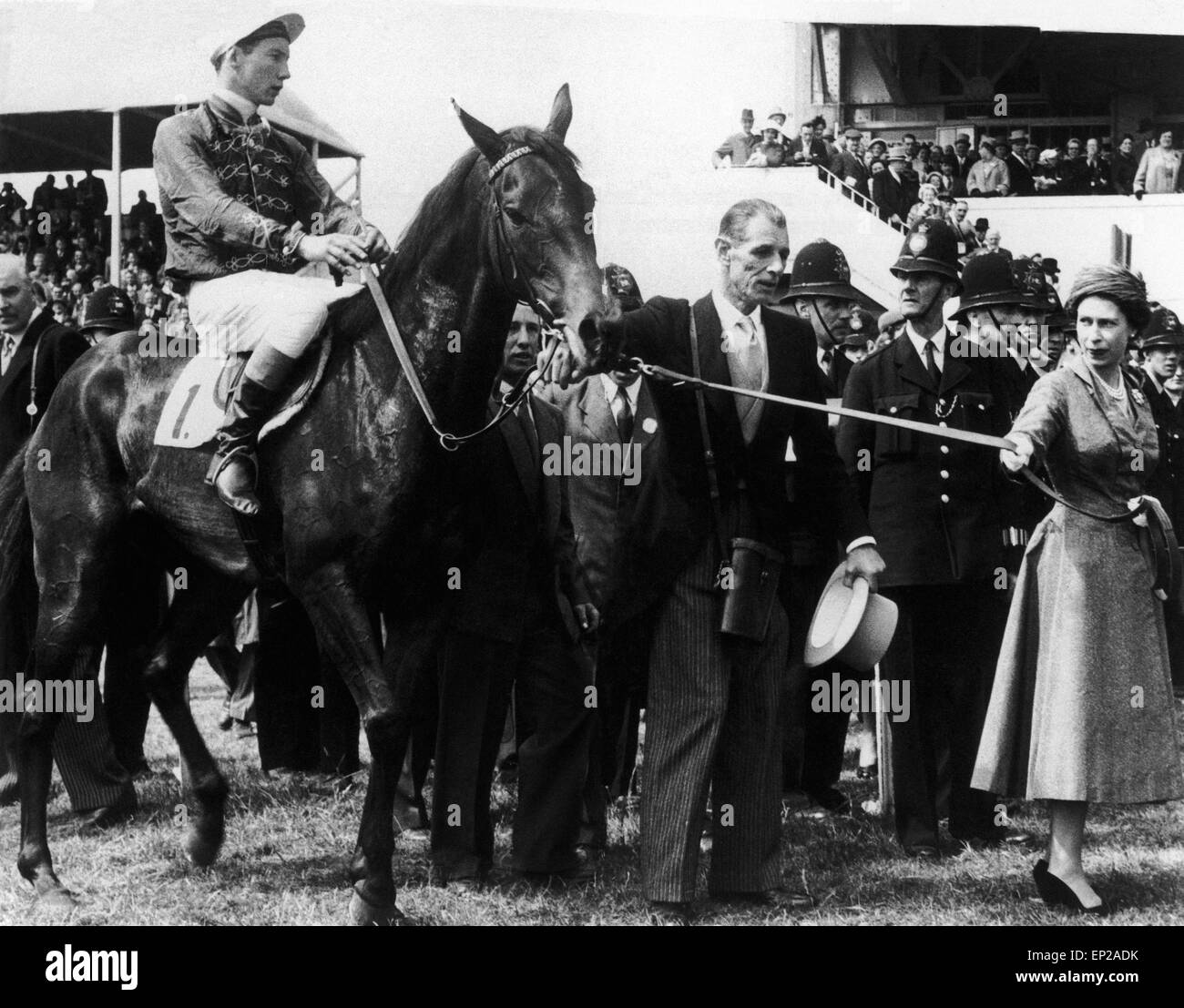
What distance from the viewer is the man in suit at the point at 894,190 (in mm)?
9352

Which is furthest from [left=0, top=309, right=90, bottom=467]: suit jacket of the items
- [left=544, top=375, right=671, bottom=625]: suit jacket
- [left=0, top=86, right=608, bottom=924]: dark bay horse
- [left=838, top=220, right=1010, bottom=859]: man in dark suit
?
[left=838, top=220, right=1010, bottom=859]: man in dark suit

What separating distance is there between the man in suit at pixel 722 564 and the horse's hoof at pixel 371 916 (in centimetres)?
89

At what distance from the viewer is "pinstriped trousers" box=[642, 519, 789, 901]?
5930 mm

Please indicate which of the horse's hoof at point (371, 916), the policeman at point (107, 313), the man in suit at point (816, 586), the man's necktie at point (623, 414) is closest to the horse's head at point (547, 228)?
the man in suit at point (816, 586)

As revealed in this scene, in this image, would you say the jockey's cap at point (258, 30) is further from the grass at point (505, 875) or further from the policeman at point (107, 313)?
the grass at point (505, 875)

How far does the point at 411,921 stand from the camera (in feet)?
19.0

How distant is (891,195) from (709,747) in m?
4.53

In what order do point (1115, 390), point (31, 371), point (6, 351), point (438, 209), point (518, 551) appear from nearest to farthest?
point (438, 209) → point (1115, 390) → point (518, 551) → point (31, 371) → point (6, 351)

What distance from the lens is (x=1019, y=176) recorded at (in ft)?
28.5

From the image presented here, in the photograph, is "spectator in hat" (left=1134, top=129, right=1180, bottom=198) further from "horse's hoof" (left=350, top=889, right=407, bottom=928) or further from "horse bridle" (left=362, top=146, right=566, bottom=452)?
"horse's hoof" (left=350, top=889, right=407, bottom=928)

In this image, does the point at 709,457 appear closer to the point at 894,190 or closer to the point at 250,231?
the point at 250,231

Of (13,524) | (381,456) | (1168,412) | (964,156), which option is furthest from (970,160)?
(13,524)
